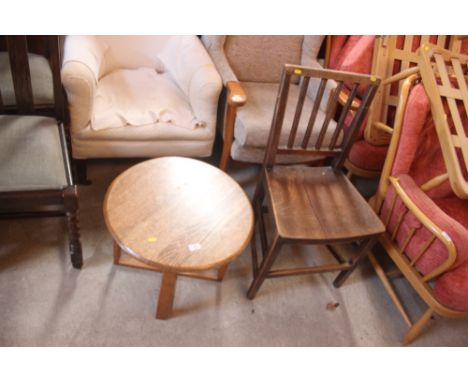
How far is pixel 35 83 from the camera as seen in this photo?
1632mm

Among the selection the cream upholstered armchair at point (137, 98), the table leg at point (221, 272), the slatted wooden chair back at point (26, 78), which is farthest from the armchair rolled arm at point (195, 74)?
the table leg at point (221, 272)

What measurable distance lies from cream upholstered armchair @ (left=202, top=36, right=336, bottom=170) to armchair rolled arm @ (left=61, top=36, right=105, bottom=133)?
1.98 ft

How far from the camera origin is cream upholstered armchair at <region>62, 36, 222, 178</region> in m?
1.59

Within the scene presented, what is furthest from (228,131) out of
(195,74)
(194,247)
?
(194,247)

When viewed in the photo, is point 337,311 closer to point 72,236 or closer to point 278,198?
point 278,198

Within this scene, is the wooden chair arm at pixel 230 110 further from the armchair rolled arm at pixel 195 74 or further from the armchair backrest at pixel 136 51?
the armchair backrest at pixel 136 51

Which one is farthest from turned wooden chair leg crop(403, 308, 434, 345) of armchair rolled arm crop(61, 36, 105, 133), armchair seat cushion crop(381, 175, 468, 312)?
armchair rolled arm crop(61, 36, 105, 133)

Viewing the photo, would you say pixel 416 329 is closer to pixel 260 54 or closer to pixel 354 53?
pixel 354 53

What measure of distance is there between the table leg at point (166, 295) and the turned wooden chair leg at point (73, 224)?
40cm

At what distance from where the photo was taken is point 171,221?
1.25m

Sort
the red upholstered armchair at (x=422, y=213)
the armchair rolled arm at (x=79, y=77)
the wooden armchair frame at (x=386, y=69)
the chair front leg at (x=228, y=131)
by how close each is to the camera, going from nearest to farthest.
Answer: the red upholstered armchair at (x=422, y=213), the armchair rolled arm at (x=79, y=77), the chair front leg at (x=228, y=131), the wooden armchair frame at (x=386, y=69)

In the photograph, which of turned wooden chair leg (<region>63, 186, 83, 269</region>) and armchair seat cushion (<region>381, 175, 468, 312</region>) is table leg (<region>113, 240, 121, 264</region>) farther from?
armchair seat cushion (<region>381, 175, 468, 312</region>)

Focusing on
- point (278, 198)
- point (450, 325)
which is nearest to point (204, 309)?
point (278, 198)

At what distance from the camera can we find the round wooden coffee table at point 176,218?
3.77ft
